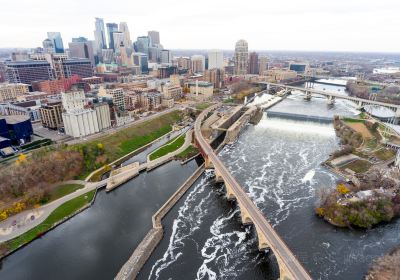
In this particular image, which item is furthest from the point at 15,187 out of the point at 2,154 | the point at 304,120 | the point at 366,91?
the point at 366,91

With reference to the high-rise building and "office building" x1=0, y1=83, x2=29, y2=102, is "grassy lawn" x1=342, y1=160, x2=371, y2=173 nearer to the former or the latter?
the high-rise building

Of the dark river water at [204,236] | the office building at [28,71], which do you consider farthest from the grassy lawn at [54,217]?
the office building at [28,71]

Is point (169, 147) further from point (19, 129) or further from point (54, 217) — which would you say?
point (19, 129)

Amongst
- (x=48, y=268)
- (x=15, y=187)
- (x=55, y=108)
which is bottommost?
(x=48, y=268)

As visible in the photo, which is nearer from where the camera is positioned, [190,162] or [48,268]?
[48,268]

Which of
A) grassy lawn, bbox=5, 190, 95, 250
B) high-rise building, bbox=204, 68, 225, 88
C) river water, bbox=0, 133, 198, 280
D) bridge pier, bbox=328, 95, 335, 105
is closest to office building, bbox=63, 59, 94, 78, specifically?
high-rise building, bbox=204, 68, 225, 88

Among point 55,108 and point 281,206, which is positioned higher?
point 55,108

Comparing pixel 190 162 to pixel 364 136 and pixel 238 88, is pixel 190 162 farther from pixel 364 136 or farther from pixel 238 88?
pixel 238 88
